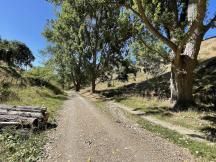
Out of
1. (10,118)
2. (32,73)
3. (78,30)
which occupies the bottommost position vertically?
(10,118)

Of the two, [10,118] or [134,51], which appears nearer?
[10,118]

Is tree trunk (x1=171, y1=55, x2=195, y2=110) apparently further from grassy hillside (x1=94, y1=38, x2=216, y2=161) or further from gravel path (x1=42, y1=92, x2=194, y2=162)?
gravel path (x1=42, y1=92, x2=194, y2=162)

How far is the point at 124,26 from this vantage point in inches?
951

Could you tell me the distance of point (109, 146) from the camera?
1021 centimetres

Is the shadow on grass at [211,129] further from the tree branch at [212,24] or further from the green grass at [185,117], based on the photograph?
the tree branch at [212,24]

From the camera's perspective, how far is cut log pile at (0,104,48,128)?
11.6 m

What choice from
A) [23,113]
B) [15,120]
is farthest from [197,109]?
[15,120]

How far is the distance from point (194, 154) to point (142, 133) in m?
3.47

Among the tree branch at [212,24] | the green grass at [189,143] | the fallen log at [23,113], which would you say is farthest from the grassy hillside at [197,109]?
the fallen log at [23,113]

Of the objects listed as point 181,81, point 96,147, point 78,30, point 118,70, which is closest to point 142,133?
point 96,147

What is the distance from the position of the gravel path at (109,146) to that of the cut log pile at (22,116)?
939mm

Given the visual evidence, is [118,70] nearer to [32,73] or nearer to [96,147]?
[32,73]

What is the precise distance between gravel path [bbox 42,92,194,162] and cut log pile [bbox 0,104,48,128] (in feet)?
Result: 3.08

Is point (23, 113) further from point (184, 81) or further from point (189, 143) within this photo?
point (184, 81)
